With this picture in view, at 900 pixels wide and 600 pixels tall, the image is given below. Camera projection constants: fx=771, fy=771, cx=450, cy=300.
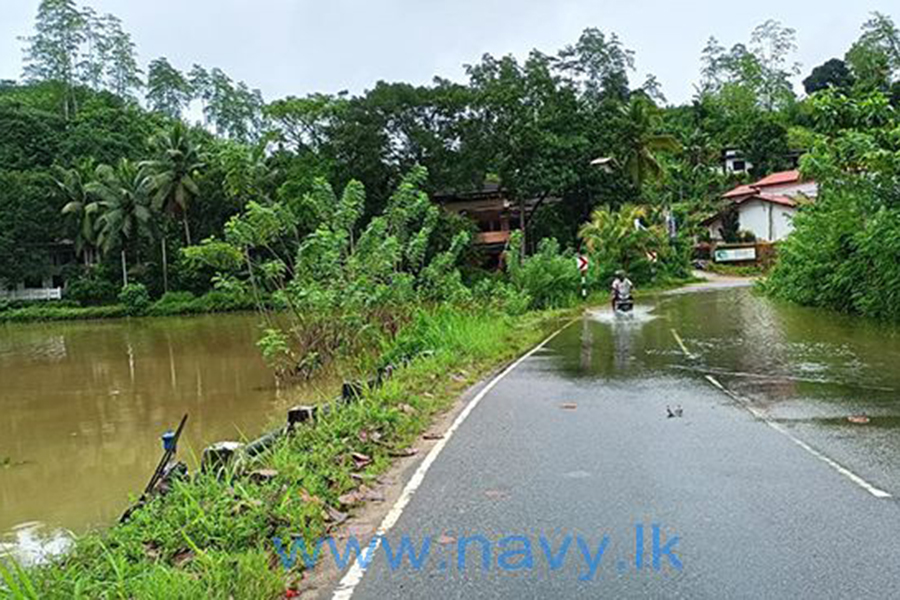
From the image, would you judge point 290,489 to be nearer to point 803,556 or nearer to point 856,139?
point 803,556

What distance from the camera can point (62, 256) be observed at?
66500mm

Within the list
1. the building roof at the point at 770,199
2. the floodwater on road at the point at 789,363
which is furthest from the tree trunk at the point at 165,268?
the building roof at the point at 770,199

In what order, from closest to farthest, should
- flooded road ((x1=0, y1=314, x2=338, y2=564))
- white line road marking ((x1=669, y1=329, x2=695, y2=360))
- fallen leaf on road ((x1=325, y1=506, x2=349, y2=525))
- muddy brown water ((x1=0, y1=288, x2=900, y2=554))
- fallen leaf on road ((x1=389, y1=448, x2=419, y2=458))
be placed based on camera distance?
fallen leaf on road ((x1=325, y1=506, x2=349, y2=525)) < fallen leaf on road ((x1=389, y1=448, x2=419, y2=458)) < muddy brown water ((x1=0, y1=288, x2=900, y2=554)) < flooded road ((x1=0, y1=314, x2=338, y2=564)) < white line road marking ((x1=669, y1=329, x2=695, y2=360))

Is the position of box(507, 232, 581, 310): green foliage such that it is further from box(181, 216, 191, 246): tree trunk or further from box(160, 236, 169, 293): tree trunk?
box(160, 236, 169, 293): tree trunk

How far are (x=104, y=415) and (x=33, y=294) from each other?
51.7 metres

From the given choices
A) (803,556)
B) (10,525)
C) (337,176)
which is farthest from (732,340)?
(337,176)

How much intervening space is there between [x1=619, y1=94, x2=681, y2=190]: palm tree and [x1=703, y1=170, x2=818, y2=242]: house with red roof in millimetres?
8847

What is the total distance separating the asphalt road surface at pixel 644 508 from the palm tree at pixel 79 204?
2181 inches

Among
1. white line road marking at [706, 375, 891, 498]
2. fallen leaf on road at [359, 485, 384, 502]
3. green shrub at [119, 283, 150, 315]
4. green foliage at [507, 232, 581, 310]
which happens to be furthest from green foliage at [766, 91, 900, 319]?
green shrub at [119, 283, 150, 315]

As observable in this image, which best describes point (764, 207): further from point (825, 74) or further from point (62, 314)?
point (62, 314)

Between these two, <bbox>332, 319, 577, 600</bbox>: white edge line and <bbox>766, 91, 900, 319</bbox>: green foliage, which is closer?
<bbox>332, 319, 577, 600</bbox>: white edge line

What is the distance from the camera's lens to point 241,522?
5.47m

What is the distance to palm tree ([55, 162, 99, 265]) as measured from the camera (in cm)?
5838
